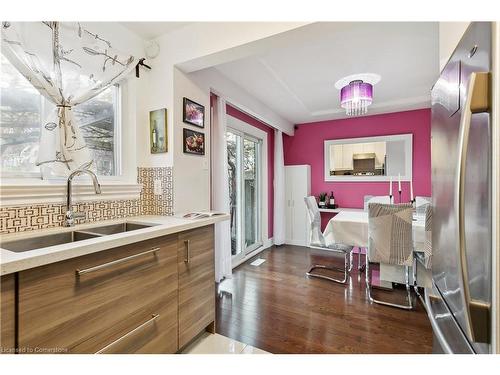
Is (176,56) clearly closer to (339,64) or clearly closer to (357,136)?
(339,64)

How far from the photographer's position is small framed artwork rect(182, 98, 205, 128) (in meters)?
2.07

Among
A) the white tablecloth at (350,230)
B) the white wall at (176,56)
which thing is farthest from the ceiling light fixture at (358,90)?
the white wall at (176,56)

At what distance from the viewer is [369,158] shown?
4.16 metres

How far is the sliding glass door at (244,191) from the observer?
11.6 ft

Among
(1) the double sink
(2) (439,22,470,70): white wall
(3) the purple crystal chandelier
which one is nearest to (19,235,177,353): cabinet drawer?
(1) the double sink

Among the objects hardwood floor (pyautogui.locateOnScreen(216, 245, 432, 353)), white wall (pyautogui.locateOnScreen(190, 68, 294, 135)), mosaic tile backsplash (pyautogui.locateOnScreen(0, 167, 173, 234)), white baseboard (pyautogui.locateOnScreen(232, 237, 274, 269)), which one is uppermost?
white wall (pyautogui.locateOnScreen(190, 68, 294, 135))

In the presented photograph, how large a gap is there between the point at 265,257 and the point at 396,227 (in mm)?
2011

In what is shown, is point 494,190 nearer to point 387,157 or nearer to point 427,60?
point 427,60

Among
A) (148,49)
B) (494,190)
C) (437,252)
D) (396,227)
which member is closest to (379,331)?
(396,227)

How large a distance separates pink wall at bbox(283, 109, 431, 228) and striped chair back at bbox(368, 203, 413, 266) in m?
1.96

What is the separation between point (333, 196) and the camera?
4.46 m

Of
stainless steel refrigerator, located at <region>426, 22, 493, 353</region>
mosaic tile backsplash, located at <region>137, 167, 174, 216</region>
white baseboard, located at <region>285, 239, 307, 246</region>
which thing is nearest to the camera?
stainless steel refrigerator, located at <region>426, 22, 493, 353</region>

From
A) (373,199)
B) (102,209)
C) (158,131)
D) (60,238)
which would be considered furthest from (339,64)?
(60,238)

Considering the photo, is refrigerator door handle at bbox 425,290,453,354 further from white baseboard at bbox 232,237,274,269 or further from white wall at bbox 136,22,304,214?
white baseboard at bbox 232,237,274,269
